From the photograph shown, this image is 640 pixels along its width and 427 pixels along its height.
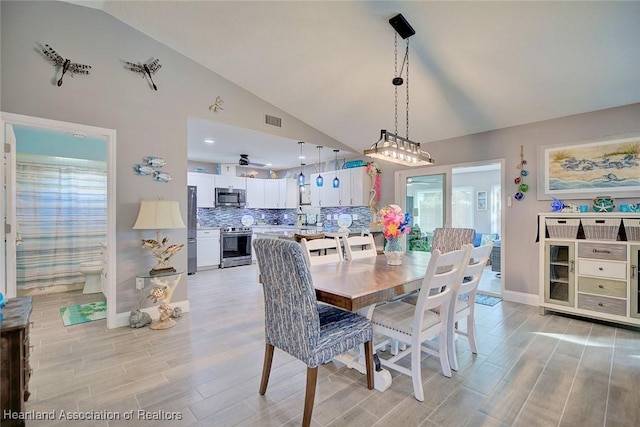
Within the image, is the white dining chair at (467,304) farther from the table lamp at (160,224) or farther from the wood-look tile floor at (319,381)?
the table lamp at (160,224)

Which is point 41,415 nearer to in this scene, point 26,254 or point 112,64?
point 112,64

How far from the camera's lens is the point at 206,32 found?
305cm

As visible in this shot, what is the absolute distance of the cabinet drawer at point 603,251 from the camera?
3.08m

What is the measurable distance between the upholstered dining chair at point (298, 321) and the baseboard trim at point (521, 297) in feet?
9.99

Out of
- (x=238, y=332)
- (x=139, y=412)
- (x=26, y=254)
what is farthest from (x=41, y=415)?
(x=26, y=254)

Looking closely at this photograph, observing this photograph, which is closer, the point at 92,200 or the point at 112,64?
the point at 112,64

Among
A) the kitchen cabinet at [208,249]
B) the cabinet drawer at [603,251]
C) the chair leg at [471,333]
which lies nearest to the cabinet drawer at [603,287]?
the cabinet drawer at [603,251]

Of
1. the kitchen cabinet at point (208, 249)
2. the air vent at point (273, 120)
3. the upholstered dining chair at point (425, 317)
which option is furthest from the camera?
the kitchen cabinet at point (208, 249)

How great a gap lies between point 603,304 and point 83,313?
589 cm

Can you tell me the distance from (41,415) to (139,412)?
0.57m

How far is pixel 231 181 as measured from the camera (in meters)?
6.79

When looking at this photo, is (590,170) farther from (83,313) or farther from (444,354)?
(83,313)

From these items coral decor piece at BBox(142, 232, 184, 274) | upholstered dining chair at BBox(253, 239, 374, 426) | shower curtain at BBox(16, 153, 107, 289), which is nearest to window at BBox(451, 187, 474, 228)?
upholstered dining chair at BBox(253, 239, 374, 426)

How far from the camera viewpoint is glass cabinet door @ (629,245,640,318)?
9.82ft
